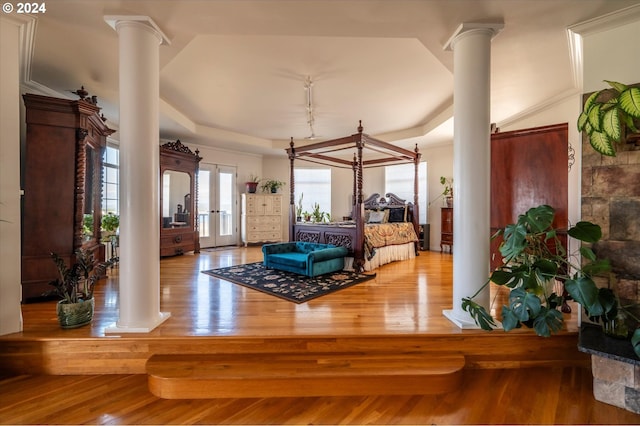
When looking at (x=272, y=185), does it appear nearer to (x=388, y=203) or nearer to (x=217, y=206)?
(x=217, y=206)

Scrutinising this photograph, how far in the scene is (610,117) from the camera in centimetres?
190

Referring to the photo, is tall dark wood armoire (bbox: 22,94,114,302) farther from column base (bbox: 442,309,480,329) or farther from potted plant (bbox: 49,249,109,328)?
column base (bbox: 442,309,480,329)

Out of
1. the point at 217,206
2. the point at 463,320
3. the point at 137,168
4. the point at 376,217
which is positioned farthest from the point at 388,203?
the point at 137,168

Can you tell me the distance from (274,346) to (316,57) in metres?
3.06

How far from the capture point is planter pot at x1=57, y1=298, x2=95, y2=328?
234 cm

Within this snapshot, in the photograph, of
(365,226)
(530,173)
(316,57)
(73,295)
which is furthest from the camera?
(365,226)

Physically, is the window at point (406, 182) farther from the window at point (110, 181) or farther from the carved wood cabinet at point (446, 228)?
the window at point (110, 181)

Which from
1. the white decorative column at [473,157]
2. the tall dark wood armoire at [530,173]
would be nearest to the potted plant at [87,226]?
the white decorative column at [473,157]

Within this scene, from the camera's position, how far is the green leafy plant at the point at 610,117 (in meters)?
1.86

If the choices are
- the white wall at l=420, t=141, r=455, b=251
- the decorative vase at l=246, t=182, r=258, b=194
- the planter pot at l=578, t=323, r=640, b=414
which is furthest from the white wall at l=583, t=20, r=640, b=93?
the decorative vase at l=246, t=182, r=258, b=194

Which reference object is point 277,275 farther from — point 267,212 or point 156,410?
point 267,212

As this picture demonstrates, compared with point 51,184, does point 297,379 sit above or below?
below

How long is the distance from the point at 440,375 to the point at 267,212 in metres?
6.09

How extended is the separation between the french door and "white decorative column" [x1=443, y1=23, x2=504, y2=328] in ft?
19.4
